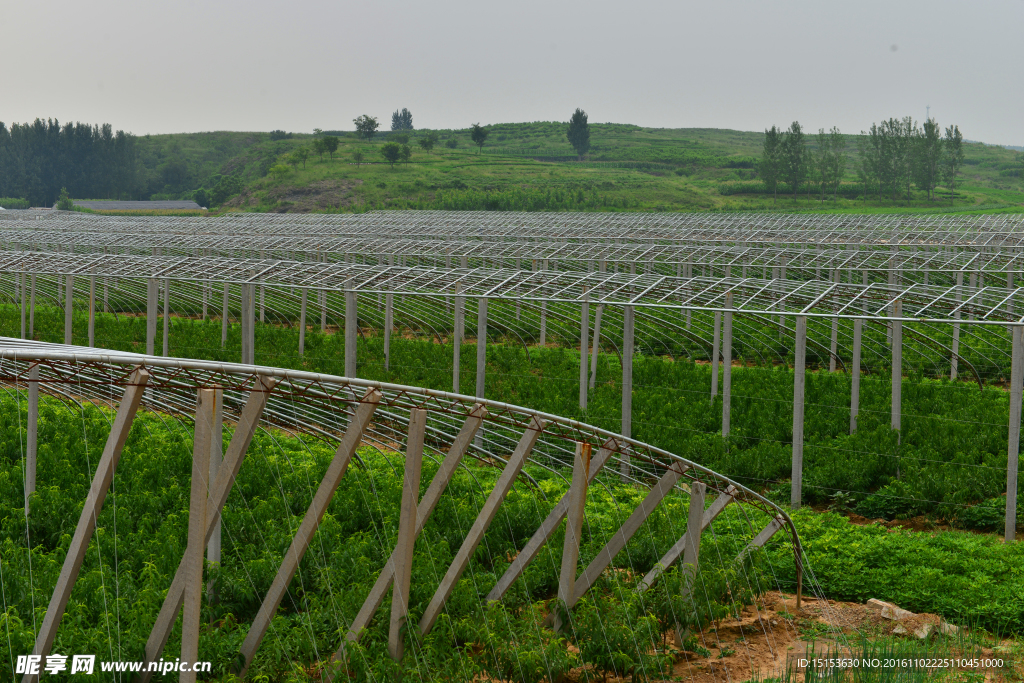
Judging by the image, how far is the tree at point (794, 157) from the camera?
299 ft

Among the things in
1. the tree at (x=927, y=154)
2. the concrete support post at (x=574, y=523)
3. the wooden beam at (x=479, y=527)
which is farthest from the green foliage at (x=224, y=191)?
the wooden beam at (x=479, y=527)

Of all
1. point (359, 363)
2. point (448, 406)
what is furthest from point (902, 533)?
point (359, 363)

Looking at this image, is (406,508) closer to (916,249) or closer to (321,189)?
(916,249)

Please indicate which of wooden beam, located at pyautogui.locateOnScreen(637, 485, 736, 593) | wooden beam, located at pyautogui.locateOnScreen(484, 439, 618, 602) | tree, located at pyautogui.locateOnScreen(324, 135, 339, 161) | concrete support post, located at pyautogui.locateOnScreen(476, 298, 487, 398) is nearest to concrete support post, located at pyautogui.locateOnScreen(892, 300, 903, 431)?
wooden beam, located at pyautogui.locateOnScreen(637, 485, 736, 593)

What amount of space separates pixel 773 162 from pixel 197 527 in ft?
297

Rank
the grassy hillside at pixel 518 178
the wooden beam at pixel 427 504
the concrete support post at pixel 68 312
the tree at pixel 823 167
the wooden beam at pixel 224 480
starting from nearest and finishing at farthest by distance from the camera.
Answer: the wooden beam at pixel 224 480 < the wooden beam at pixel 427 504 < the concrete support post at pixel 68 312 < the grassy hillside at pixel 518 178 < the tree at pixel 823 167

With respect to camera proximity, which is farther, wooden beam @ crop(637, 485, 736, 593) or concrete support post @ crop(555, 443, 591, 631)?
wooden beam @ crop(637, 485, 736, 593)

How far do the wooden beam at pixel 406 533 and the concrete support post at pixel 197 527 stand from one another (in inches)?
69.9

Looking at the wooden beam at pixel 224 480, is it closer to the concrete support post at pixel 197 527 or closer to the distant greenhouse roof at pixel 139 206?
the concrete support post at pixel 197 527

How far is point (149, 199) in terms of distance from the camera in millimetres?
114812

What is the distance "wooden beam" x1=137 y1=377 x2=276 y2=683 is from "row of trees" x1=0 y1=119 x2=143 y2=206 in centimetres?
11749

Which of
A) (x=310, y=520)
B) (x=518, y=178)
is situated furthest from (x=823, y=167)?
(x=310, y=520)

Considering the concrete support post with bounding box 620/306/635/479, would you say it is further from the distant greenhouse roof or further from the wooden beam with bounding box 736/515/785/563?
the distant greenhouse roof

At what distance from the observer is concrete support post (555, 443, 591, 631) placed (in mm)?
9297
